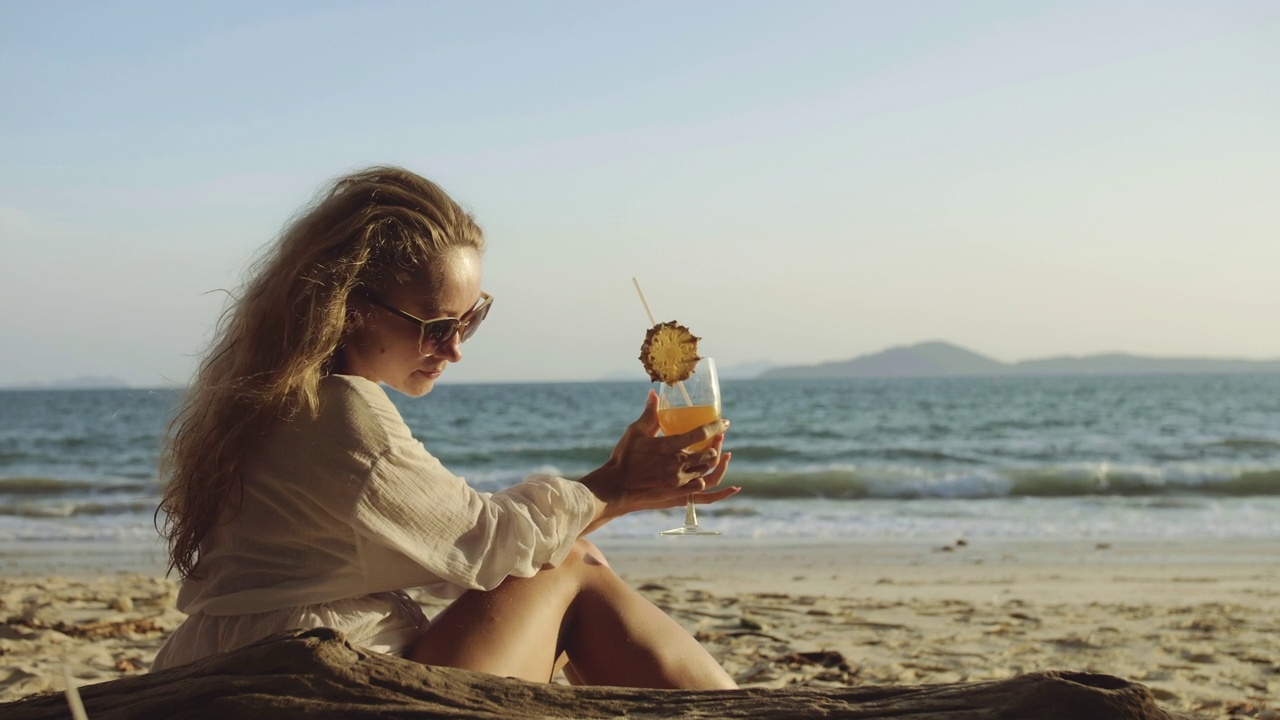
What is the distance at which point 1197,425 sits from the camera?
79.6 feet

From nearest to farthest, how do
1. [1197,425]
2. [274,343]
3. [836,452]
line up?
1. [274,343]
2. [836,452]
3. [1197,425]

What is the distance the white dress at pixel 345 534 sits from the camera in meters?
1.83

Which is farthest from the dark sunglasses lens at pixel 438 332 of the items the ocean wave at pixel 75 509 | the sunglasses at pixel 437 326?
the ocean wave at pixel 75 509

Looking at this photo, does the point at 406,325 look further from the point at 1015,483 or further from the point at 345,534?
the point at 1015,483

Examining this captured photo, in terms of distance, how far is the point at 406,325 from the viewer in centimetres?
208

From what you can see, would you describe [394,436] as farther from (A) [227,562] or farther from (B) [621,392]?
(B) [621,392]

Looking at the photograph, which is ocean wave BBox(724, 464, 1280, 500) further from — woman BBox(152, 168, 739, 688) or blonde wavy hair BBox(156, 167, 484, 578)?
blonde wavy hair BBox(156, 167, 484, 578)

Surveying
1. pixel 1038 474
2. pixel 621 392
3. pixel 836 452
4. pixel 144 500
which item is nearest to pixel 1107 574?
pixel 1038 474

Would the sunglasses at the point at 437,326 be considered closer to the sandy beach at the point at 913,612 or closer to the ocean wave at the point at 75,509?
the sandy beach at the point at 913,612

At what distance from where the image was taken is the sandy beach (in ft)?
13.7

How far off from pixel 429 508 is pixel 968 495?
12684mm

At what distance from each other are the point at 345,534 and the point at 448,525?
0.59ft

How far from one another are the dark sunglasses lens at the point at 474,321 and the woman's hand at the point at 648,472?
0.38 metres

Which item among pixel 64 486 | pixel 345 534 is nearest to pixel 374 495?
pixel 345 534
